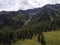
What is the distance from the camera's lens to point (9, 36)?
562 feet

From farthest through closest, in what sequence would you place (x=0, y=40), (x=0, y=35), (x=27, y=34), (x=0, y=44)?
1. (x=27, y=34)
2. (x=0, y=35)
3. (x=0, y=40)
4. (x=0, y=44)

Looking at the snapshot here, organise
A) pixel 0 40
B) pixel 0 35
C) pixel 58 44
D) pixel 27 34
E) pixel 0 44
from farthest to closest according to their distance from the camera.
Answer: pixel 27 34
pixel 0 35
pixel 0 40
pixel 0 44
pixel 58 44

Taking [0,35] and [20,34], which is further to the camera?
[20,34]

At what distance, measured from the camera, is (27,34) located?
649ft

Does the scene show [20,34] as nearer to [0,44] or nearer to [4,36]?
[4,36]

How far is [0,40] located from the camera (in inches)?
6708

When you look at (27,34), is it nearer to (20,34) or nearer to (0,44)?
(20,34)

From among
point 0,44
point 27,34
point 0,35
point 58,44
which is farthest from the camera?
point 27,34

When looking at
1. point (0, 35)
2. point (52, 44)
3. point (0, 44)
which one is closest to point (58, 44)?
point (52, 44)

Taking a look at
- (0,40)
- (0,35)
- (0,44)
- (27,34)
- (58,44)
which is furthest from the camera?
(27,34)

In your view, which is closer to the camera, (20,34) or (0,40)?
(0,40)

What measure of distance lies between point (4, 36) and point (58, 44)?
279 ft

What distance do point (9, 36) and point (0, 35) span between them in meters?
15.2

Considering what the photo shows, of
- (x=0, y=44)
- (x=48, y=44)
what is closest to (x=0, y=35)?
(x=0, y=44)
